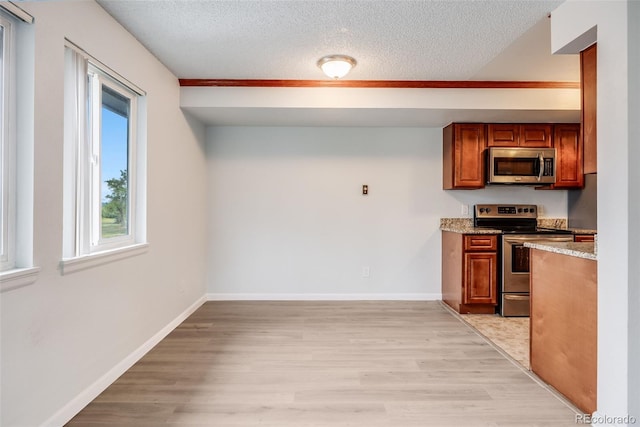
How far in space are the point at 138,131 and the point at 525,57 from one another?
3.10 metres

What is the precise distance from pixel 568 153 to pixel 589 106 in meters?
2.38

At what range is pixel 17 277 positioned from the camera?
1.45m

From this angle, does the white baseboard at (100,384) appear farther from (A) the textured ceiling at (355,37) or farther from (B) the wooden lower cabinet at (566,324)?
(B) the wooden lower cabinet at (566,324)

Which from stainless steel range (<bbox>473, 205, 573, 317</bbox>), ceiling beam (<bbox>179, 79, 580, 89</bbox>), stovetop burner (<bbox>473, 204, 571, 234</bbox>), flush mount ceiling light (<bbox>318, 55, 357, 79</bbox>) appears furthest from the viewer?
stovetop burner (<bbox>473, 204, 571, 234</bbox>)

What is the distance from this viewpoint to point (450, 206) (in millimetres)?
4125

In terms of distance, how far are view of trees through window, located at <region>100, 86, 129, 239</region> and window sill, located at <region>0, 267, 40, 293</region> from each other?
2.24 feet

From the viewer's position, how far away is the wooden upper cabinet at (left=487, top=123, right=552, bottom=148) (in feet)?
12.3

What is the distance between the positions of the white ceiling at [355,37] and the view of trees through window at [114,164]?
536 millimetres

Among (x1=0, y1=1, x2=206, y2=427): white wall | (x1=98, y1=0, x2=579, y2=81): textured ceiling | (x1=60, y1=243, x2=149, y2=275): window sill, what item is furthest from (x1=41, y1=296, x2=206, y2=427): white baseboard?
(x1=98, y1=0, x2=579, y2=81): textured ceiling

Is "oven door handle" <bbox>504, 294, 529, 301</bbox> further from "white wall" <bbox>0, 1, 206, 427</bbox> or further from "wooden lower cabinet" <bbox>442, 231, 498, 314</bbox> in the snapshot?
"white wall" <bbox>0, 1, 206, 427</bbox>

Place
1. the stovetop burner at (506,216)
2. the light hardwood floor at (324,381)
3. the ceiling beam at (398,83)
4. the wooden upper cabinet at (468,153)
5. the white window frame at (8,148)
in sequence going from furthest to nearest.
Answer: the stovetop burner at (506,216), the wooden upper cabinet at (468,153), the ceiling beam at (398,83), the light hardwood floor at (324,381), the white window frame at (8,148)

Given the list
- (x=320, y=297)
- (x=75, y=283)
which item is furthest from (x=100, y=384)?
(x=320, y=297)

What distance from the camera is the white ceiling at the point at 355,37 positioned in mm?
2033
